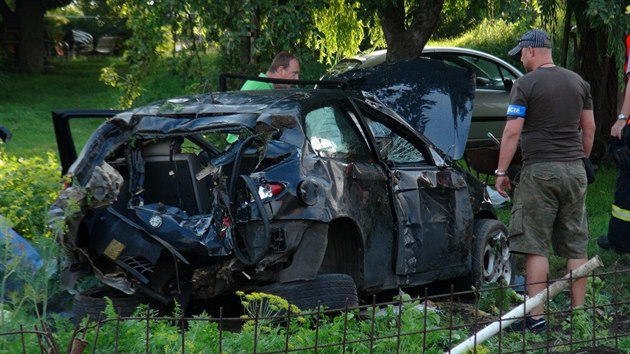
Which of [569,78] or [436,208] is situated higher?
[569,78]

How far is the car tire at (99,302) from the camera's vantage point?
7012 millimetres

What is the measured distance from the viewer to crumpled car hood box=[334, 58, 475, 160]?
27.4 ft

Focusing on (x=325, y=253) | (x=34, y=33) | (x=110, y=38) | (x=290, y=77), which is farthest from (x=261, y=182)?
(x=110, y=38)

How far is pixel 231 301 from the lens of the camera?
7.32 meters

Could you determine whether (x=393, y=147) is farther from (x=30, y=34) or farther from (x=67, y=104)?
(x=30, y=34)

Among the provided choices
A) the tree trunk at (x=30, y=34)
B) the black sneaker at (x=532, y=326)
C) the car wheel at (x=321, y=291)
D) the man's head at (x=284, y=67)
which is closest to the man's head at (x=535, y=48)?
the black sneaker at (x=532, y=326)

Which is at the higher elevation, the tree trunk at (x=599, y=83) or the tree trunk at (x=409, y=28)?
the tree trunk at (x=409, y=28)

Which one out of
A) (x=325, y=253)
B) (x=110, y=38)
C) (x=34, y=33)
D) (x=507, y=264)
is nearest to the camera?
(x=325, y=253)

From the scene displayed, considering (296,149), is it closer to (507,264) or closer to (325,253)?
(325,253)

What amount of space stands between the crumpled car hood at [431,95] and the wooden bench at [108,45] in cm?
3078

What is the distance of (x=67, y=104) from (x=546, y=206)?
20877 mm

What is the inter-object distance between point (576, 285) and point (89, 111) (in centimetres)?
317

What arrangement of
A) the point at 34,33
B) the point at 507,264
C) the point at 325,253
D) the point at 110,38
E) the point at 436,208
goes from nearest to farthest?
the point at 325,253
the point at 436,208
the point at 507,264
the point at 34,33
the point at 110,38

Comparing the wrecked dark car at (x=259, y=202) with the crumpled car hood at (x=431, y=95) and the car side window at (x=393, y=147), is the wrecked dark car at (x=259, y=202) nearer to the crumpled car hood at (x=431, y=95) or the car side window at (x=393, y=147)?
the car side window at (x=393, y=147)
